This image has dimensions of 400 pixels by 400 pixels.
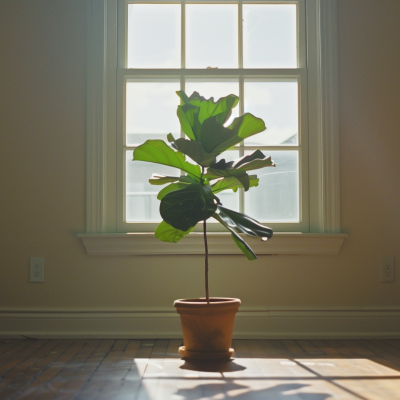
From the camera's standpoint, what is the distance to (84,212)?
2592 mm

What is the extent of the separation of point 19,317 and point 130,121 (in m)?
1.20

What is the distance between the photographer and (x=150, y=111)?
271 cm

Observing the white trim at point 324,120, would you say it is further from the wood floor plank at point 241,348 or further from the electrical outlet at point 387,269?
the wood floor plank at point 241,348

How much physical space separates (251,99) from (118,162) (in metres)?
0.81

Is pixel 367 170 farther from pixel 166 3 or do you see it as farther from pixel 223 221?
pixel 166 3

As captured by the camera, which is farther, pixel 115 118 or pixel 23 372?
pixel 115 118

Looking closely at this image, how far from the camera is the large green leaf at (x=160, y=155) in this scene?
2068mm

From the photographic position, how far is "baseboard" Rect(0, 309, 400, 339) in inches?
99.7

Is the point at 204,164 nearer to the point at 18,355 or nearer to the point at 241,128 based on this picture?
the point at 241,128

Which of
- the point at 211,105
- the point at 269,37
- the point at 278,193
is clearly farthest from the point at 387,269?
the point at 269,37

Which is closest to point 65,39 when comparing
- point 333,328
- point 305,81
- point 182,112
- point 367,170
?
point 182,112

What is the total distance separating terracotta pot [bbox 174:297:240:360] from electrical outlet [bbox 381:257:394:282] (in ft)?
3.21

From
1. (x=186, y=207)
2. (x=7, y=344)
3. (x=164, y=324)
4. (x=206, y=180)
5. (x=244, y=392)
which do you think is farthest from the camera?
(x=164, y=324)

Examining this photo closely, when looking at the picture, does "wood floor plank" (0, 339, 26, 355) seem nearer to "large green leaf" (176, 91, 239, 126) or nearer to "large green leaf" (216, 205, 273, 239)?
"large green leaf" (216, 205, 273, 239)
